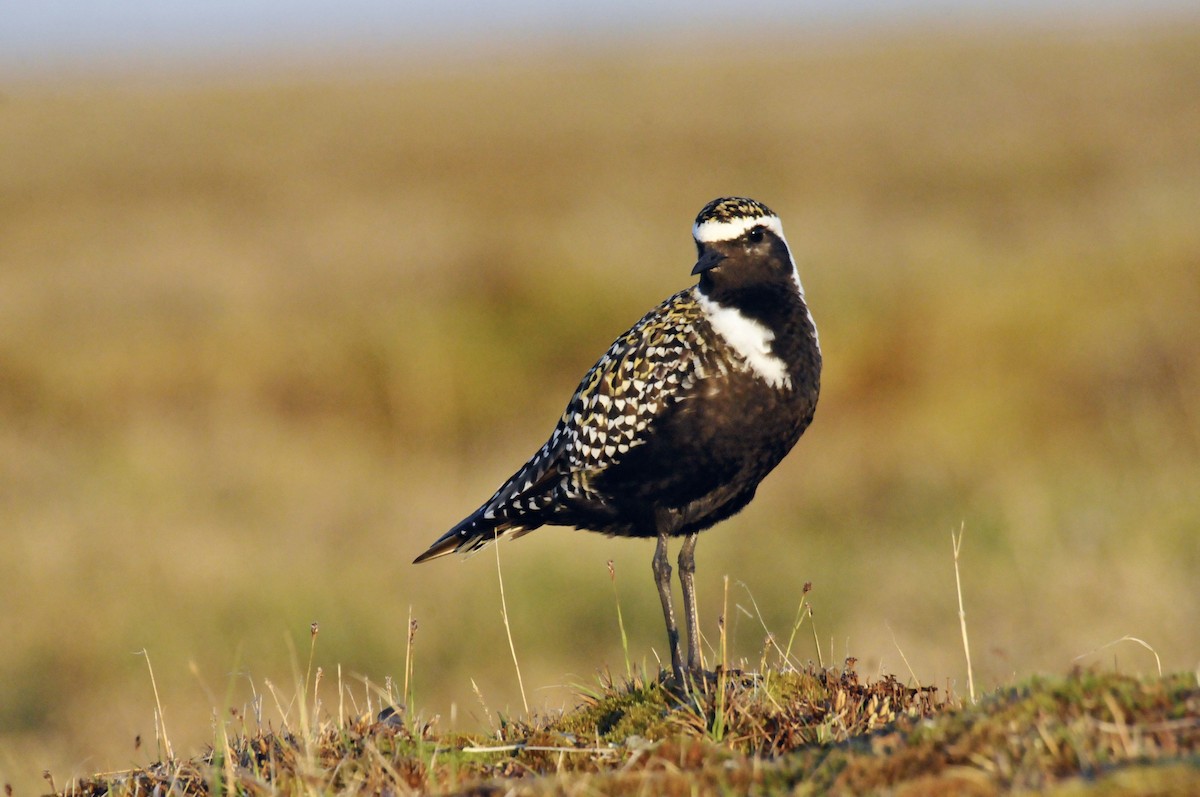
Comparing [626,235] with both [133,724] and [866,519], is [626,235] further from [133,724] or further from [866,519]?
[133,724]

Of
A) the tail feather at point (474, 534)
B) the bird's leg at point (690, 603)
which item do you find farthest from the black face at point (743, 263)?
the tail feather at point (474, 534)

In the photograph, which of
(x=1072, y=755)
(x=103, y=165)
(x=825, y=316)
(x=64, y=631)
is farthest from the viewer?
(x=103, y=165)

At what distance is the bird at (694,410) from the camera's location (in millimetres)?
5258

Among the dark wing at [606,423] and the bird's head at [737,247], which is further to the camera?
the bird's head at [737,247]

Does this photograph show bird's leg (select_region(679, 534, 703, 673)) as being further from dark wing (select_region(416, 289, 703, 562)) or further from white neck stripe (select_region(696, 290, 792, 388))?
white neck stripe (select_region(696, 290, 792, 388))

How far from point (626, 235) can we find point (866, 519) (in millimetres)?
5438

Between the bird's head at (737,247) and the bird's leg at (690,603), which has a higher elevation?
the bird's head at (737,247)

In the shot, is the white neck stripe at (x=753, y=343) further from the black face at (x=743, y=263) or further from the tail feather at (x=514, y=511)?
the tail feather at (x=514, y=511)

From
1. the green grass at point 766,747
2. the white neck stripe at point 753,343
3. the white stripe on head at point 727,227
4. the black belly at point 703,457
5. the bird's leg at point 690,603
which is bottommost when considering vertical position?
the green grass at point 766,747

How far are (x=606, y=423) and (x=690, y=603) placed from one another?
0.85 metres

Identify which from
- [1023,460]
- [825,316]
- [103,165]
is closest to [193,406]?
[825,316]

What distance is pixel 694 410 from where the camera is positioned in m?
5.28

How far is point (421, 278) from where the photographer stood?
1695cm

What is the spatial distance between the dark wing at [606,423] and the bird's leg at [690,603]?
343mm
